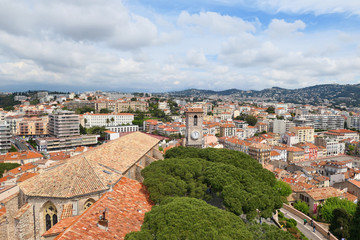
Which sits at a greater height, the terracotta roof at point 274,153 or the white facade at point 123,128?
the white facade at point 123,128

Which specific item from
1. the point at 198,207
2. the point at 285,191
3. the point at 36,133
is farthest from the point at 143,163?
the point at 36,133

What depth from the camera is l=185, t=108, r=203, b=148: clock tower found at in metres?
32.7

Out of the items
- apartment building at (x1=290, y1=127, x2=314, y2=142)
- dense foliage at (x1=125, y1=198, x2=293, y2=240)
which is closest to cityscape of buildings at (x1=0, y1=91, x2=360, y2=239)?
apartment building at (x1=290, y1=127, x2=314, y2=142)

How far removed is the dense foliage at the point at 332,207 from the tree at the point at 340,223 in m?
2.17

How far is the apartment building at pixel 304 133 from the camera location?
8662 cm

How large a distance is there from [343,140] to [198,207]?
92.4 m

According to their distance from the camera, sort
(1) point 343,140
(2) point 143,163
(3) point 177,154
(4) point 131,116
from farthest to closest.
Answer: (4) point 131,116 < (1) point 343,140 < (3) point 177,154 < (2) point 143,163

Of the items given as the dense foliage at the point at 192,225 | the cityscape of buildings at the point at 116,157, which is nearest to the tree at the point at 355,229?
the cityscape of buildings at the point at 116,157

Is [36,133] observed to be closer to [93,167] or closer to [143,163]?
[143,163]

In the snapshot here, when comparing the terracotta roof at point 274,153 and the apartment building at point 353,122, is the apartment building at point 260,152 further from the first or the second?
the apartment building at point 353,122

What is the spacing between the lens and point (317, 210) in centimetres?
3180

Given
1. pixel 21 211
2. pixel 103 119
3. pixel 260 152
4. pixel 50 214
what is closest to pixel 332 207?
pixel 50 214

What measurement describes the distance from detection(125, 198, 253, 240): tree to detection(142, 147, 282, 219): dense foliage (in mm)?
3768

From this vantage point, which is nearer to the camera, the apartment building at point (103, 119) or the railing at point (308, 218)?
the railing at point (308, 218)
